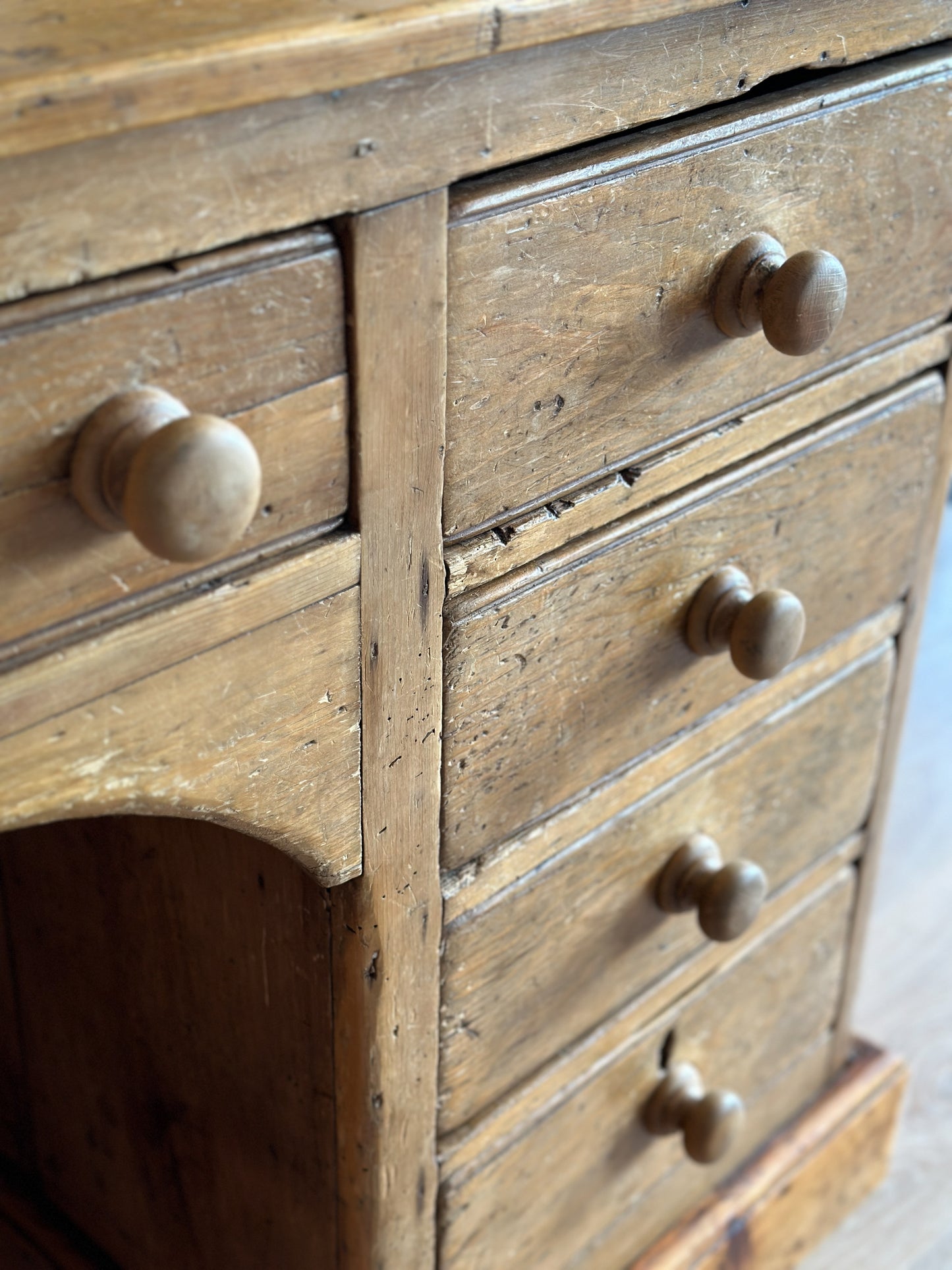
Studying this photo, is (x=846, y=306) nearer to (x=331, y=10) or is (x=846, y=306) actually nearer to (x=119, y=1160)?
(x=331, y=10)

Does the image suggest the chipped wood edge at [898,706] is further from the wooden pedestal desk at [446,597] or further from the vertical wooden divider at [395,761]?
the vertical wooden divider at [395,761]

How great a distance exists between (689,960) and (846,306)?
0.41 metres

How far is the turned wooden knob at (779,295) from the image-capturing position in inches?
24.1

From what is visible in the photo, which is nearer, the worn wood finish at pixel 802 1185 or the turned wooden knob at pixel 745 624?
the turned wooden knob at pixel 745 624

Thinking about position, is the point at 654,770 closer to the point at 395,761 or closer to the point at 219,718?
the point at 395,761

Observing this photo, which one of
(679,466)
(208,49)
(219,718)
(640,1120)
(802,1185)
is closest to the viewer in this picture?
(208,49)

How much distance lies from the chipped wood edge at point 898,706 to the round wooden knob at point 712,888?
225mm

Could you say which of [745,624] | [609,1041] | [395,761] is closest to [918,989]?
[609,1041]

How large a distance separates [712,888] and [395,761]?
27cm

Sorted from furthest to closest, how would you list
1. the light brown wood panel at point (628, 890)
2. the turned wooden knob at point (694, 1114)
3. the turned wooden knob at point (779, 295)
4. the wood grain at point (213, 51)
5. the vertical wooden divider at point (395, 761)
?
the turned wooden knob at point (694, 1114)
the light brown wood panel at point (628, 890)
the turned wooden knob at point (779, 295)
the vertical wooden divider at point (395, 761)
the wood grain at point (213, 51)

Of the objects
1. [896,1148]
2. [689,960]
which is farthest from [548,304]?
[896,1148]

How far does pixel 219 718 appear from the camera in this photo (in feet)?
1.72

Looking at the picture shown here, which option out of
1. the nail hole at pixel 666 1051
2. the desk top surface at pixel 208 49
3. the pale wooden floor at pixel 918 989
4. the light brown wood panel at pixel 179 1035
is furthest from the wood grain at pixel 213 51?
the pale wooden floor at pixel 918 989

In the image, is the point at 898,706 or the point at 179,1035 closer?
the point at 179,1035
